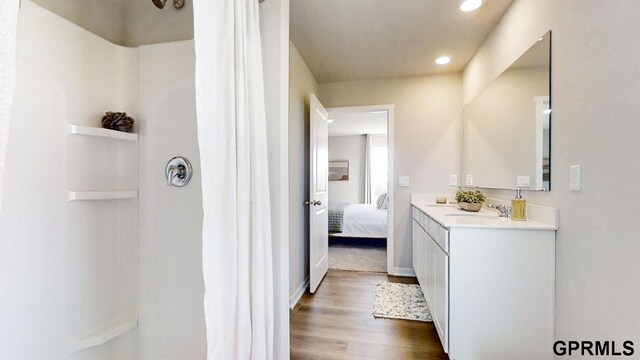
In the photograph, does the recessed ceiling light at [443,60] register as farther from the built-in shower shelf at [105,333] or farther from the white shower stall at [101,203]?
the built-in shower shelf at [105,333]

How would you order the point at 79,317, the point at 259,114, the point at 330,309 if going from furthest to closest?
1. the point at 330,309
2. the point at 79,317
3. the point at 259,114

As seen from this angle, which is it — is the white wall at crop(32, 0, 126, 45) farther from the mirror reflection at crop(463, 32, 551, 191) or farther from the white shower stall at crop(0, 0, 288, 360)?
the mirror reflection at crop(463, 32, 551, 191)

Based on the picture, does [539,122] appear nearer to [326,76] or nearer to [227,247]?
[227,247]

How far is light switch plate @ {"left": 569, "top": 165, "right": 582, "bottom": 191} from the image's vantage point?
53.1 inches

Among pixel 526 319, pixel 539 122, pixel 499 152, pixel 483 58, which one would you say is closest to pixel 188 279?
pixel 526 319

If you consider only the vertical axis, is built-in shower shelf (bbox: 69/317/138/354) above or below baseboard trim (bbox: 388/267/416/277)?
above

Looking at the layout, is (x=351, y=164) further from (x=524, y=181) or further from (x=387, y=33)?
(x=524, y=181)

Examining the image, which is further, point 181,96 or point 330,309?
point 330,309

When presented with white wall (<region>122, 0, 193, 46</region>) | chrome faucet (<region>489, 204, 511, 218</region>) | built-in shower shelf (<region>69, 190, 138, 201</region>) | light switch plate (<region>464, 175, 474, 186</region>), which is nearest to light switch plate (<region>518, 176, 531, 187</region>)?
chrome faucet (<region>489, 204, 511, 218</region>)

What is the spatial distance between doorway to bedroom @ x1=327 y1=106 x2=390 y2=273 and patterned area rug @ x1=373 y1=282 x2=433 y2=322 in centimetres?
58

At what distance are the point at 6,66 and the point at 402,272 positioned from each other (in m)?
3.51

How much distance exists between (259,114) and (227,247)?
567 mm

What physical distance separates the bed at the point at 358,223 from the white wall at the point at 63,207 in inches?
136

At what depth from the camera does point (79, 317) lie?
4.42 feet
